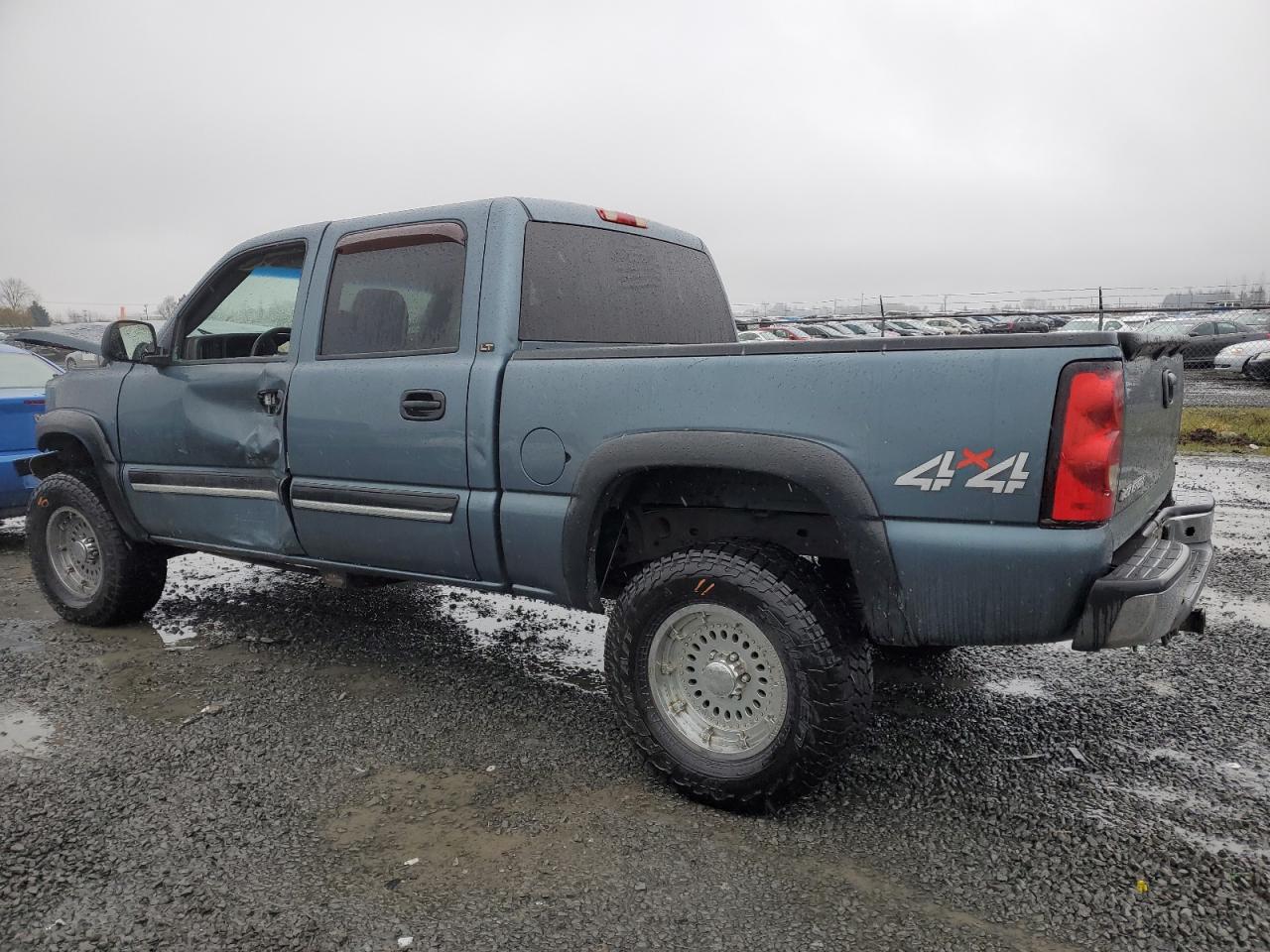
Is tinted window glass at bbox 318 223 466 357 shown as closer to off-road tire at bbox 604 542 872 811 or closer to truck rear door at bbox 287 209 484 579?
truck rear door at bbox 287 209 484 579

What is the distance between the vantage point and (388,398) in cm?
355

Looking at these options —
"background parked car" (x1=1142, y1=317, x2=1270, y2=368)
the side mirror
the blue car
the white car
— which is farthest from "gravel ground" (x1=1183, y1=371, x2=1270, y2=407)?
the blue car

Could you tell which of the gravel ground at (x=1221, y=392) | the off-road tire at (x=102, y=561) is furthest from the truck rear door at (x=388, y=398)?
the gravel ground at (x=1221, y=392)

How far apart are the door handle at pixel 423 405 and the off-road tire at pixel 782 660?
102 centimetres

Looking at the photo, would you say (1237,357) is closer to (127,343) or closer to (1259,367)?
(1259,367)

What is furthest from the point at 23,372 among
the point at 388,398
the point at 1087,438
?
A: the point at 1087,438

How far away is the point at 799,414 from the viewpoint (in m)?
2.69

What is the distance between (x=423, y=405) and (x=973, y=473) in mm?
1995

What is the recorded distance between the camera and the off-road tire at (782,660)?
8.88 ft

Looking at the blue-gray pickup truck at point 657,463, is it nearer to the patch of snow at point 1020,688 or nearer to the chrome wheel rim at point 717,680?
the chrome wheel rim at point 717,680

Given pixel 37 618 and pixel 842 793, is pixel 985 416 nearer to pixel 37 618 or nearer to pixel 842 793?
pixel 842 793

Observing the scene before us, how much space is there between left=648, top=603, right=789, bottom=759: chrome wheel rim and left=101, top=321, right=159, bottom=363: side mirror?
300 cm

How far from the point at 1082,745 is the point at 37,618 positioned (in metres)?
5.23

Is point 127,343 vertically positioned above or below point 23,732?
above
